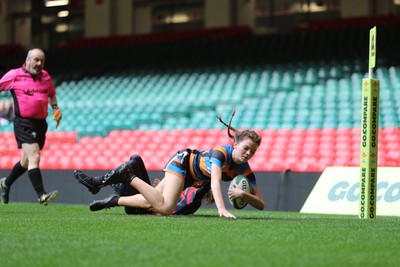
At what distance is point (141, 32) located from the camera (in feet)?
100

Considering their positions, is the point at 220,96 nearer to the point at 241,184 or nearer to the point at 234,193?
the point at 241,184

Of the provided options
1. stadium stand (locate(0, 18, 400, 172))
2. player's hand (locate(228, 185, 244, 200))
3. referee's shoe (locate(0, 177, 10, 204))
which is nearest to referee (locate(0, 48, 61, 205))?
referee's shoe (locate(0, 177, 10, 204))

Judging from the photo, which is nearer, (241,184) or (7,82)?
(241,184)

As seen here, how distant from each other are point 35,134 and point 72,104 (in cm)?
1126

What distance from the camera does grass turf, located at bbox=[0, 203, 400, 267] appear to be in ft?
13.5

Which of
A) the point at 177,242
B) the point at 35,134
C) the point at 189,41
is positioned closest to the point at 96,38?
the point at 189,41

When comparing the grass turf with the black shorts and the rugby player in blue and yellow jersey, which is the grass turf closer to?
the rugby player in blue and yellow jersey

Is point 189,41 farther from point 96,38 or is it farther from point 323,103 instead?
point 323,103

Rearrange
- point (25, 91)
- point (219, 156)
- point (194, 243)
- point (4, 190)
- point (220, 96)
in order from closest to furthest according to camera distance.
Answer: point (194, 243) → point (219, 156) → point (25, 91) → point (4, 190) → point (220, 96)

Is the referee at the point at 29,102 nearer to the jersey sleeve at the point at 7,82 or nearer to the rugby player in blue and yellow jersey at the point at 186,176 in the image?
the jersey sleeve at the point at 7,82

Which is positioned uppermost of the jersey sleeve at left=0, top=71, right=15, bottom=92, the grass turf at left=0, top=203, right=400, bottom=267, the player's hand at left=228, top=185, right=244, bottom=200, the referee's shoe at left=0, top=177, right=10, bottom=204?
the jersey sleeve at left=0, top=71, right=15, bottom=92

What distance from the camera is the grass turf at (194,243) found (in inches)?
162

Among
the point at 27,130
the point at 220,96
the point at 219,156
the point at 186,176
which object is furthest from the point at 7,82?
the point at 220,96

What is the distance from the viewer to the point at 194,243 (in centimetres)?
490
